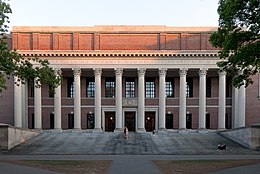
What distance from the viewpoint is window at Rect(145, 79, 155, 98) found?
49719mm

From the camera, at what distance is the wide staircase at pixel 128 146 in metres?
27.4

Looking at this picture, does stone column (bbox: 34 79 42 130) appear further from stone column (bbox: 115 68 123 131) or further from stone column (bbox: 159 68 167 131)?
stone column (bbox: 159 68 167 131)

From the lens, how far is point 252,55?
18.1 metres

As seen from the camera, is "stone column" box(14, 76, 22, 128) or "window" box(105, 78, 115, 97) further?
"window" box(105, 78, 115, 97)

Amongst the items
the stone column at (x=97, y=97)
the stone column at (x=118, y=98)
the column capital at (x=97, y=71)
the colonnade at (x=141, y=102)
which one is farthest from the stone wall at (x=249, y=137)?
the column capital at (x=97, y=71)

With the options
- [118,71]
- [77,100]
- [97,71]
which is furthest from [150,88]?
[77,100]

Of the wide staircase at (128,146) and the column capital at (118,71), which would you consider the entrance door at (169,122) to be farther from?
the wide staircase at (128,146)

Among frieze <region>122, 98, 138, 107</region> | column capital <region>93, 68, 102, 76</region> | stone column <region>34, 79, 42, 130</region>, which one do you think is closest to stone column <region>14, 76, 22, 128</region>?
stone column <region>34, 79, 42, 130</region>

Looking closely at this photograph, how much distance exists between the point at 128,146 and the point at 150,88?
804 inches

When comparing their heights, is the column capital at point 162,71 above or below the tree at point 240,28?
below

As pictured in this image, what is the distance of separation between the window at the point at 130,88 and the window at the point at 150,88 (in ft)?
6.65

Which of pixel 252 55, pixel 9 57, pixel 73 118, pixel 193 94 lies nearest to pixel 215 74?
pixel 193 94

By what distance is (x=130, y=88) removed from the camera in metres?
49.7

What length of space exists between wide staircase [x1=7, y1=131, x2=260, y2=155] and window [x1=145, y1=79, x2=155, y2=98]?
13.6m
